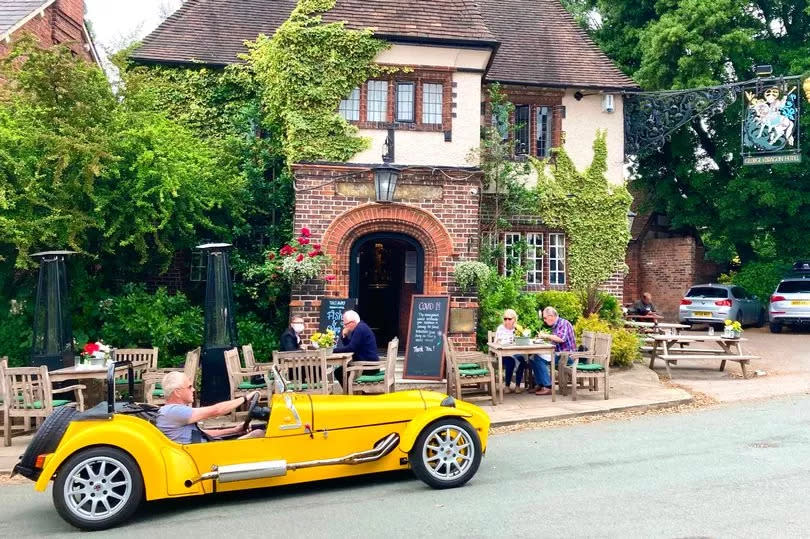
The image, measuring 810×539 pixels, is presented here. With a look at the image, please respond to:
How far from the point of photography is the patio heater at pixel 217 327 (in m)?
10.2

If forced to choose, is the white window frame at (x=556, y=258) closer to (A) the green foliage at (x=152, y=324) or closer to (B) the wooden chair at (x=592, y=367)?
(B) the wooden chair at (x=592, y=367)

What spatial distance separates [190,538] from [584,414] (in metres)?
6.29

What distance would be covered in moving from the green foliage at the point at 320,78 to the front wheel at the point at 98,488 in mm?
8901

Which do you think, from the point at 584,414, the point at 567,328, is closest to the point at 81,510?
the point at 584,414

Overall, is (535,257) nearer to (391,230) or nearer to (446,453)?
(391,230)

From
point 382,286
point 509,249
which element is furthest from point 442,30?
point 382,286

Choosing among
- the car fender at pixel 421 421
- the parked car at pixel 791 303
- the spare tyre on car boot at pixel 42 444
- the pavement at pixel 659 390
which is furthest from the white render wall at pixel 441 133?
the parked car at pixel 791 303

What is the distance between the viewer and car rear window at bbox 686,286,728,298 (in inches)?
900

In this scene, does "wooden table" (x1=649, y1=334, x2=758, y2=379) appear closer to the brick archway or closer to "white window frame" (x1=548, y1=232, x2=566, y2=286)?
"white window frame" (x1=548, y1=232, x2=566, y2=286)

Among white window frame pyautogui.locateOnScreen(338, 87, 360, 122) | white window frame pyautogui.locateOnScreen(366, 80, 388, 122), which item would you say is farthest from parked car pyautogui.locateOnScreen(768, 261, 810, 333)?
white window frame pyautogui.locateOnScreen(338, 87, 360, 122)

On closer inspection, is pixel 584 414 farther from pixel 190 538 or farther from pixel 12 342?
pixel 12 342

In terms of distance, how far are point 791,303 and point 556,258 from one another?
8335mm

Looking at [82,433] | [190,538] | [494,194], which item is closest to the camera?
[190,538]

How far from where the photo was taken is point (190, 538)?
5.51m
